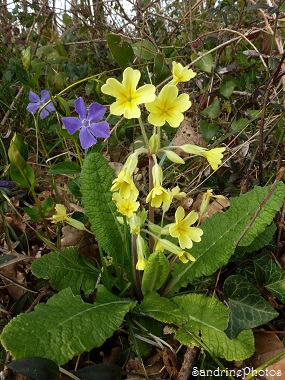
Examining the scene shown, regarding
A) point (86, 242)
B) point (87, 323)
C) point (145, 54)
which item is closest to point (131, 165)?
point (87, 323)

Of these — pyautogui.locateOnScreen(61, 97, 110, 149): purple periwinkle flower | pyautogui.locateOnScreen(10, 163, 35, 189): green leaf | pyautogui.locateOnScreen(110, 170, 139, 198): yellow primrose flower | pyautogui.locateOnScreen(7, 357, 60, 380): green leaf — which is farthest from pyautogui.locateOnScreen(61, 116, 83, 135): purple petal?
pyautogui.locateOnScreen(7, 357, 60, 380): green leaf

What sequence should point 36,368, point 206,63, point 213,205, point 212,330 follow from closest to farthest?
point 36,368 → point 212,330 → point 206,63 → point 213,205

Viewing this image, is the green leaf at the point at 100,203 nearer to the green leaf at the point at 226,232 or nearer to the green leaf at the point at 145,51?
the green leaf at the point at 226,232

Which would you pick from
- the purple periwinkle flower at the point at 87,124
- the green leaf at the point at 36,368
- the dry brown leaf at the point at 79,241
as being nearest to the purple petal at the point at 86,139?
the purple periwinkle flower at the point at 87,124

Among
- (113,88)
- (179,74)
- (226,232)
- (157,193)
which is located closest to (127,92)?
(113,88)

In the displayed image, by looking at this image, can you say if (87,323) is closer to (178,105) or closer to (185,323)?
(185,323)

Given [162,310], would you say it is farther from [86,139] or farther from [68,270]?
[86,139]
